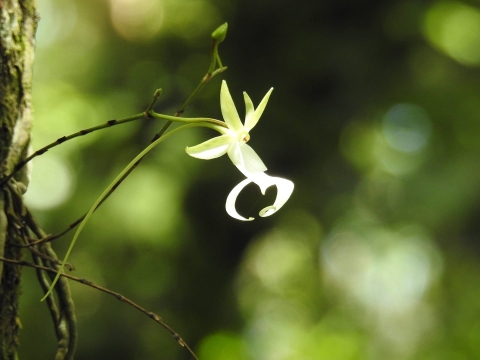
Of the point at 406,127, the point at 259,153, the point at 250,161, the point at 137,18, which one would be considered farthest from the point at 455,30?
the point at 250,161

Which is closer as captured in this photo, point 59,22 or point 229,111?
point 229,111

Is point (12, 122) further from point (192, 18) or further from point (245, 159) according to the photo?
point (192, 18)

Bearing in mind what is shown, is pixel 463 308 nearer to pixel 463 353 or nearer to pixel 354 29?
pixel 463 353

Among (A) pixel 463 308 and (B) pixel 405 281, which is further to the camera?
(B) pixel 405 281

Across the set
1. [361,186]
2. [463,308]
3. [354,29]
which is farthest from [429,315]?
[354,29]

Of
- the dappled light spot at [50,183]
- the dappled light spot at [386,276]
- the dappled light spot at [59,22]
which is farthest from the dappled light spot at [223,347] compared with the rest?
the dappled light spot at [59,22]

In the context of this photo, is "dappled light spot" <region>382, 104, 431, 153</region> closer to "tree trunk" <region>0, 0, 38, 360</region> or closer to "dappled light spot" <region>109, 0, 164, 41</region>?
"dappled light spot" <region>109, 0, 164, 41</region>

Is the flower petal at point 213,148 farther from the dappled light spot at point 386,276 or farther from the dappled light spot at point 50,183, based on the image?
the dappled light spot at point 386,276
